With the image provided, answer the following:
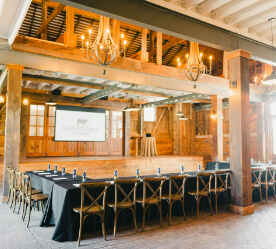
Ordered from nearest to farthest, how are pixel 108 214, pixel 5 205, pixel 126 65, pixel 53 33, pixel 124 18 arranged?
1. pixel 124 18
2. pixel 108 214
3. pixel 5 205
4. pixel 126 65
5. pixel 53 33

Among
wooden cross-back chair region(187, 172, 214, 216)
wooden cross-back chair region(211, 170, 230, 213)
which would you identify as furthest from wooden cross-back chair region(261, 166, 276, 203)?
wooden cross-back chair region(187, 172, 214, 216)

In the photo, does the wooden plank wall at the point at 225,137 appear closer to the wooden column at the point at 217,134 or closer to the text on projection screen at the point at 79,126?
the wooden column at the point at 217,134

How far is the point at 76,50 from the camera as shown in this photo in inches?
291

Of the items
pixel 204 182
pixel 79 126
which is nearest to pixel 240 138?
pixel 204 182

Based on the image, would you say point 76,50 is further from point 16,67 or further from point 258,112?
point 258,112

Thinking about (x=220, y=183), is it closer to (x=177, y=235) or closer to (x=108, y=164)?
(x=177, y=235)

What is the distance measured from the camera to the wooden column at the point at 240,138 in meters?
5.39

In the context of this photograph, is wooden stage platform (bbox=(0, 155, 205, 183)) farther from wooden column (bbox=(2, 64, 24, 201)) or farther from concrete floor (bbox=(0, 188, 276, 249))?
concrete floor (bbox=(0, 188, 276, 249))

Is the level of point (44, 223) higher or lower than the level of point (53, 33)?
lower

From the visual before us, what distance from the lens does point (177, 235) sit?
3.99 metres

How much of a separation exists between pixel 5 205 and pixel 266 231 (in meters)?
5.51

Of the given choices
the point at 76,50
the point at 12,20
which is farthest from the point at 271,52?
the point at 12,20

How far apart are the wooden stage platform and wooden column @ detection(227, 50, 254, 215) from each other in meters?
5.54

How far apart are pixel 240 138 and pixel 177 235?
2569mm
